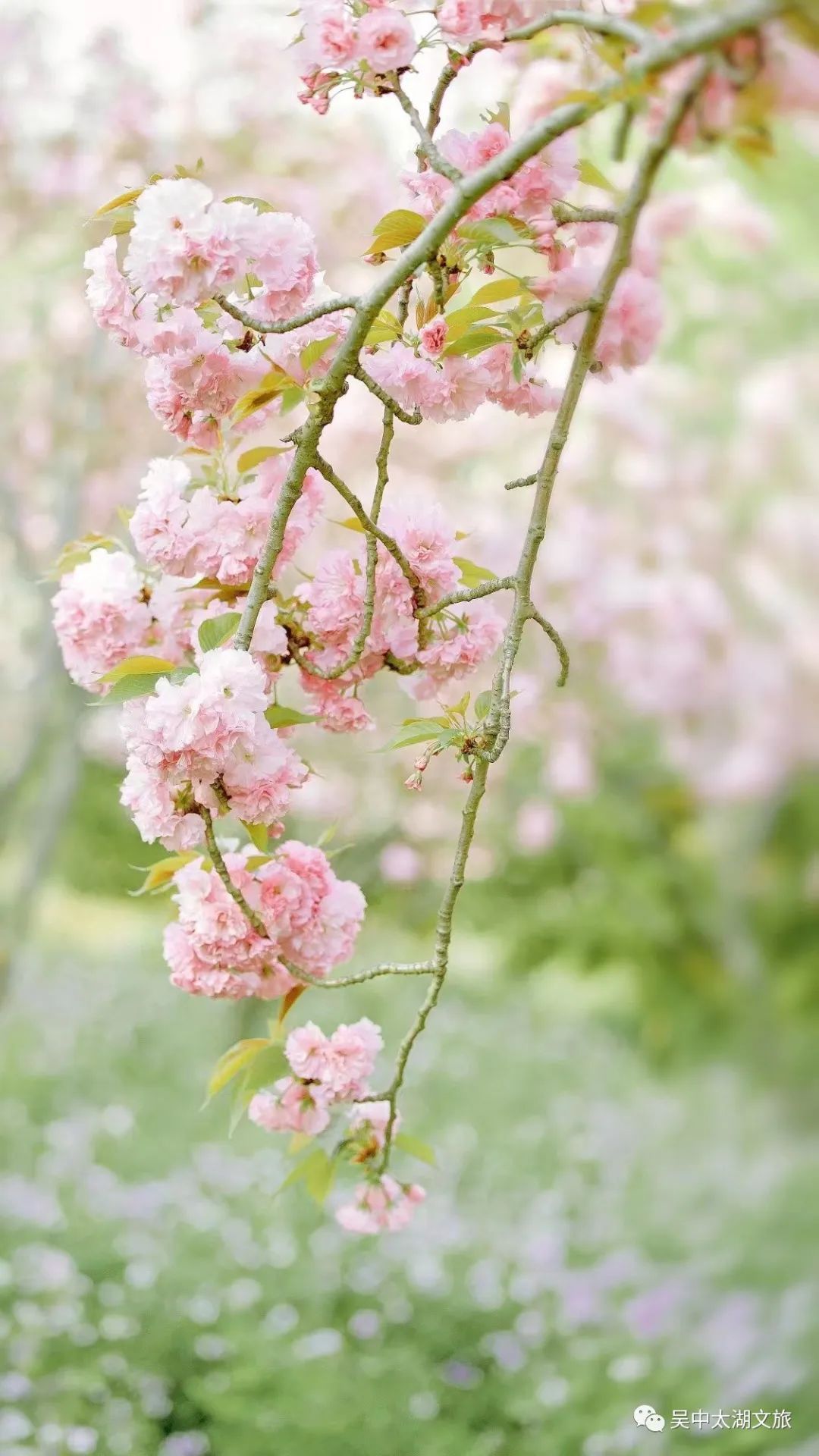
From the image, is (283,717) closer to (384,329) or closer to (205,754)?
(205,754)

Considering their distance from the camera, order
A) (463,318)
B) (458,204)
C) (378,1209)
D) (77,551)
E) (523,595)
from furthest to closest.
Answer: (77,551)
(378,1209)
(463,318)
(523,595)
(458,204)

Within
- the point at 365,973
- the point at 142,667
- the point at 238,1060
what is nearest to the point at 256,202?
the point at 142,667

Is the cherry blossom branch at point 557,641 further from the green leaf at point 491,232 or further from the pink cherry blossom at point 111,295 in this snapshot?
the pink cherry blossom at point 111,295

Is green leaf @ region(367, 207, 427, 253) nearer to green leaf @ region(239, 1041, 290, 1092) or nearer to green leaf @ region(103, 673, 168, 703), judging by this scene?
green leaf @ region(103, 673, 168, 703)

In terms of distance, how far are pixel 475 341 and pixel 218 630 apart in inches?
15.3

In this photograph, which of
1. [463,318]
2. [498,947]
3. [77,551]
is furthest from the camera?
[498,947]

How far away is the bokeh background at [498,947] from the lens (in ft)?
10.00

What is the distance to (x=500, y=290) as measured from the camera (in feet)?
4.62

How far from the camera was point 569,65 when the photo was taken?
7.32 feet

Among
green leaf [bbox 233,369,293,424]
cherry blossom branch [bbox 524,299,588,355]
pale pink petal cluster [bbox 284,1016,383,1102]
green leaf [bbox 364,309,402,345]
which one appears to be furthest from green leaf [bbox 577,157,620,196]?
pale pink petal cluster [bbox 284,1016,383,1102]

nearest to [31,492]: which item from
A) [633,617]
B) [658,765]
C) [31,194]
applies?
[31,194]

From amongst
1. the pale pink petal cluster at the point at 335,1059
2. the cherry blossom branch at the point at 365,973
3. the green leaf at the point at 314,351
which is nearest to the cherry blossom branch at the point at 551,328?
the green leaf at the point at 314,351

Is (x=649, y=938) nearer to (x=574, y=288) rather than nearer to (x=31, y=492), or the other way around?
(x=31, y=492)

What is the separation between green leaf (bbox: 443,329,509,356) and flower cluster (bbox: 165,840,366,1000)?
1.68ft
